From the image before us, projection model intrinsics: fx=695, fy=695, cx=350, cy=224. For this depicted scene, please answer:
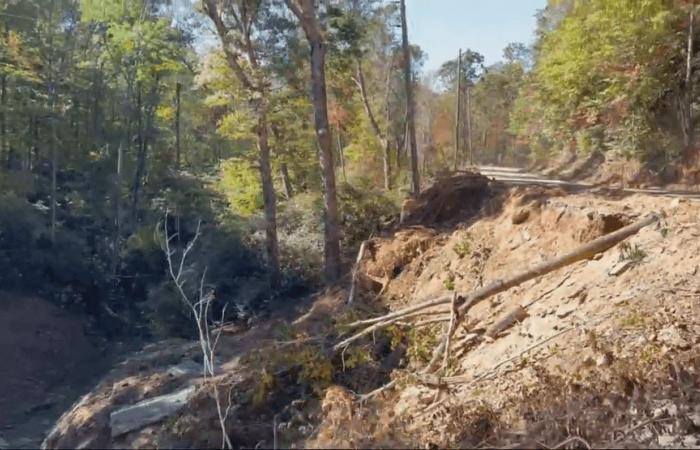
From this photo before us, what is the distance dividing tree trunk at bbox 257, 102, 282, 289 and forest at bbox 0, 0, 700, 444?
0.16ft

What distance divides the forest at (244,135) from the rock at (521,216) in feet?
2.68

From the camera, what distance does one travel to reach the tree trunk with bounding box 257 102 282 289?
16750 mm

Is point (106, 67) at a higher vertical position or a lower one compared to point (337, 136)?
higher

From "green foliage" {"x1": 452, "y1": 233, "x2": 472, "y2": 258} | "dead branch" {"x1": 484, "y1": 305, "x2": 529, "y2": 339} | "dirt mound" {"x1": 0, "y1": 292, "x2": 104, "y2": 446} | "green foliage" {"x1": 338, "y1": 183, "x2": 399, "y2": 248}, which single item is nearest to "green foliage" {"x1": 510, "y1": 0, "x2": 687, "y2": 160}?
"green foliage" {"x1": 338, "y1": 183, "x2": 399, "y2": 248}

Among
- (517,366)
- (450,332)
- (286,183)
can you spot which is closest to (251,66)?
(286,183)

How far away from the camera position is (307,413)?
7.33 meters

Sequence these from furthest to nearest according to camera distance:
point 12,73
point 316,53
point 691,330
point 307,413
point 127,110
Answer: point 127,110 → point 12,73 → point 316,53 → point 307,413 → point 691,330

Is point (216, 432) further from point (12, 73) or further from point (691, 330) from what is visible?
point (12, 73)

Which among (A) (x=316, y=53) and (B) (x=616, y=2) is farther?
(B) (x=616, y=2)

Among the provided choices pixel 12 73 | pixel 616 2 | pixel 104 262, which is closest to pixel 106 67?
pixel 12 73

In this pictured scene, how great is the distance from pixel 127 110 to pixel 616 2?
1800 cm

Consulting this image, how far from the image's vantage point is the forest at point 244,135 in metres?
16.2

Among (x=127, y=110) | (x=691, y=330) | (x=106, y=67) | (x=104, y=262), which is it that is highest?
(x=106, y=67)

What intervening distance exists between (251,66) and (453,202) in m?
6.47
